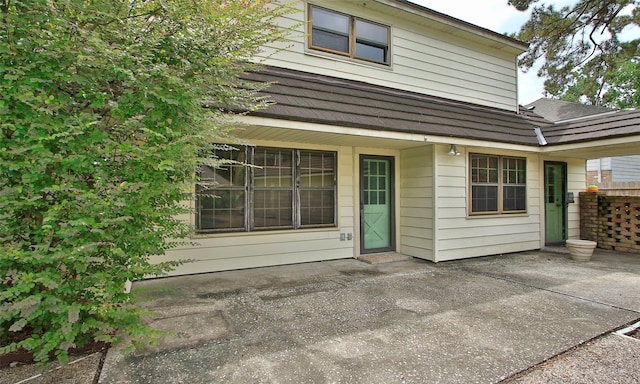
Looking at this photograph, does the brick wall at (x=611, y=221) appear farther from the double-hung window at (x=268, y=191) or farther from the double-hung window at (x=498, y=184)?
the double-hung window at (x=268, y=191)

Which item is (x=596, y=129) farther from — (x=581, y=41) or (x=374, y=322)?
(x=581, y=41)

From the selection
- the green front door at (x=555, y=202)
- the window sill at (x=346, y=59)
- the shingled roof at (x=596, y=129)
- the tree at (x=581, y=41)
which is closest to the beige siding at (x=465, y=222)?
the shingled roof at (x=596, y=129)

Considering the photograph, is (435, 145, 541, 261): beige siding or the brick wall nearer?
(435, 145, 541, 261): beige siding

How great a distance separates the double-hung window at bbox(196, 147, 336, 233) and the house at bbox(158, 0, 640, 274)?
18 millimetres

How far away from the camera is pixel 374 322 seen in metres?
3.07

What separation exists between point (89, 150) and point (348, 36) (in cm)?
516

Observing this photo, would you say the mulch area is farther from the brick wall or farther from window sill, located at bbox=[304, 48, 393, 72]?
the brick wall

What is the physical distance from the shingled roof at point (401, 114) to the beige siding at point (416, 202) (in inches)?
28.1

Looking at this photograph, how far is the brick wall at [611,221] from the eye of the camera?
679 cm

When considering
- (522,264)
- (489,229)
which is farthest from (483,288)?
(489,229)

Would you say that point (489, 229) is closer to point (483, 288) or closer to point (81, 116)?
point (483, 288)

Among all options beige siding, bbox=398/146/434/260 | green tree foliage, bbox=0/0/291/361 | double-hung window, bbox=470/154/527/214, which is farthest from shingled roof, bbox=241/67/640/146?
green tree foliage, bbox=0/0/291/361

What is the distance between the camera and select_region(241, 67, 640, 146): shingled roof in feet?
14.8

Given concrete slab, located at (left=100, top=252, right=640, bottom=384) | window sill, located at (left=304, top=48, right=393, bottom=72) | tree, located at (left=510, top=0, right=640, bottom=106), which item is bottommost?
concrete slab, located at (left=100, top=252, right=640, bottom=384)
